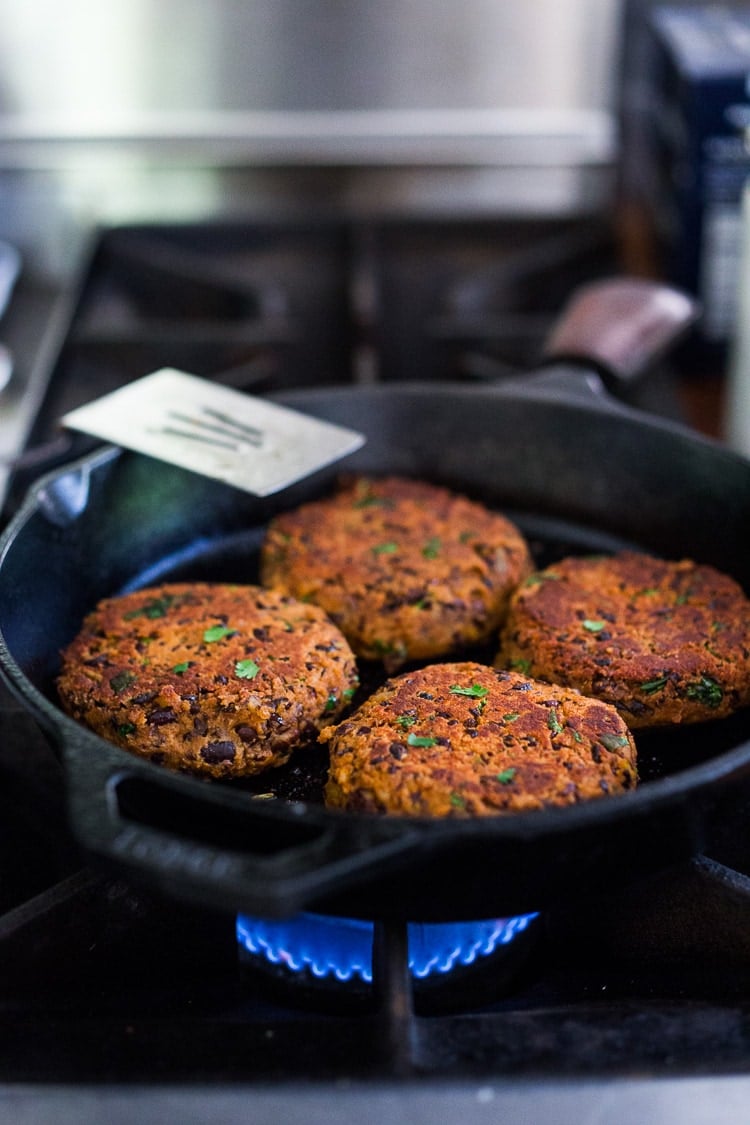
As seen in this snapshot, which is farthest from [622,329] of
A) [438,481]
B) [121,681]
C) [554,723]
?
[121,681]

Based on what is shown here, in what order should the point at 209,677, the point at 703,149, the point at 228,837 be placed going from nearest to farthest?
the point at 228,837 → the point at 209,677 → the point at 703,149

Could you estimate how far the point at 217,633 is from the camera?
1166mm

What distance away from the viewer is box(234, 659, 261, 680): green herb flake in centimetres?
110

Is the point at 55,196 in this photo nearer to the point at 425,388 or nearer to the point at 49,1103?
the point at 425,388

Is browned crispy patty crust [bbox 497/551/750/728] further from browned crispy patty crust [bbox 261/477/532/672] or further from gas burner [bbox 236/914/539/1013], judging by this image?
gas burner [bbox 236/914/539/1013]

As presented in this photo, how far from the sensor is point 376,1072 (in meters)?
0.79

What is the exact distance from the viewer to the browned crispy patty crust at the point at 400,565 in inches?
48.8

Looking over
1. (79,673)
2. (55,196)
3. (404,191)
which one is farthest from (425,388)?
(55,196)

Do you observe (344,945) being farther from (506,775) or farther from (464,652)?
(464,652)

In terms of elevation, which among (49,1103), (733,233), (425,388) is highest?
(733,233)

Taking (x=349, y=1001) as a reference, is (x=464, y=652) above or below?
above

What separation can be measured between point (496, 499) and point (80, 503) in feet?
1.75

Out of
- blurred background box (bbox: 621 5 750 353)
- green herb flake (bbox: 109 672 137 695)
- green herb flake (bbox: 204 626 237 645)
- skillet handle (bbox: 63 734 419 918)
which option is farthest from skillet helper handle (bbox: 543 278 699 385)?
skillet handle (bbox: 63 734 419 918)

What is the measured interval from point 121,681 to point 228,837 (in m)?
0.29
